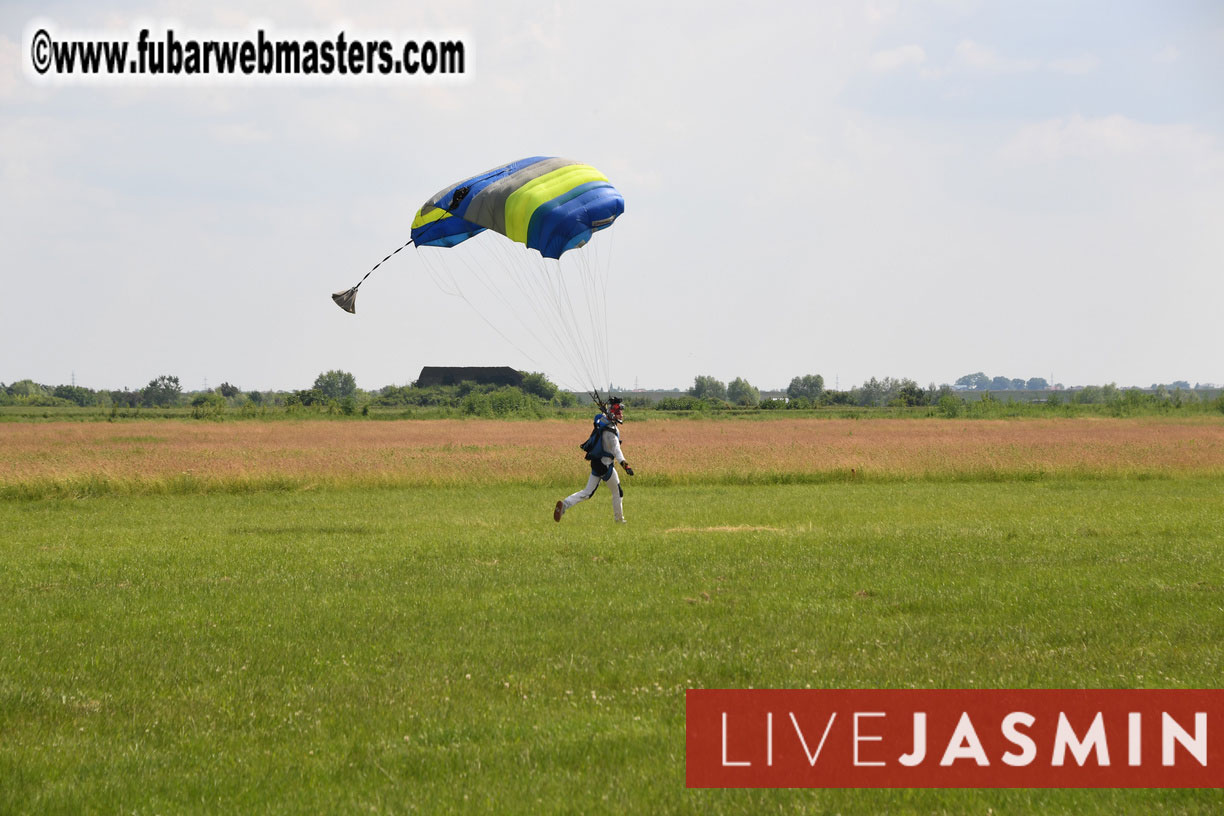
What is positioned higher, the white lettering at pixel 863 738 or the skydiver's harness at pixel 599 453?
the skydiver's harness at pixel 599 453

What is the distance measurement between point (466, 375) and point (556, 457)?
104928 mm

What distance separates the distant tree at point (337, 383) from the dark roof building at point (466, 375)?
482 inches

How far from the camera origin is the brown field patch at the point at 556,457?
2914 cm

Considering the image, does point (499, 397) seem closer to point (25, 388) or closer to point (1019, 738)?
point (1019, 738)

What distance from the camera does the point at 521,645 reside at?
9.30m

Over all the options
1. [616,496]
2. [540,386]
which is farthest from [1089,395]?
[616,496]

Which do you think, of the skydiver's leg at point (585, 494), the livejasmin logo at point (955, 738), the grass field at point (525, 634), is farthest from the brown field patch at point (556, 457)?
the livejasmin logo at point (955, 738)

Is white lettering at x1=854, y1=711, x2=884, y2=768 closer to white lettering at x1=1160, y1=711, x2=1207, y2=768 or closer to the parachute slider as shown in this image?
white lettering at x1=1160, y1=711, x2=1207, y2=768

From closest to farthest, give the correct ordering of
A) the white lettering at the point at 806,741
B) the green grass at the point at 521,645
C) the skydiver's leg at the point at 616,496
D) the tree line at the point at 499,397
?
1. the green grass at the point at 521,645
2. the white lettering at the point at 806,741
3. the skydiver's leg at the point at 616,496
4. the tree line at the point at 499,397

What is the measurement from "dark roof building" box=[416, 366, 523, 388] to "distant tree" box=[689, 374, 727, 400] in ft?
98.7

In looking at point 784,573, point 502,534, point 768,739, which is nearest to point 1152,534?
point 784,573

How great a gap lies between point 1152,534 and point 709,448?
20.9m

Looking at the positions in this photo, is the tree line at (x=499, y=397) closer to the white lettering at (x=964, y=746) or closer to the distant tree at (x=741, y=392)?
the distant tree at (x=741, y=392)

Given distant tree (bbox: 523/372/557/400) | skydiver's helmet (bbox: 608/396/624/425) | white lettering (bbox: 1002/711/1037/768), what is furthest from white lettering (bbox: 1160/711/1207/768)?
distant tree (bbox: 523/372/557/400)
